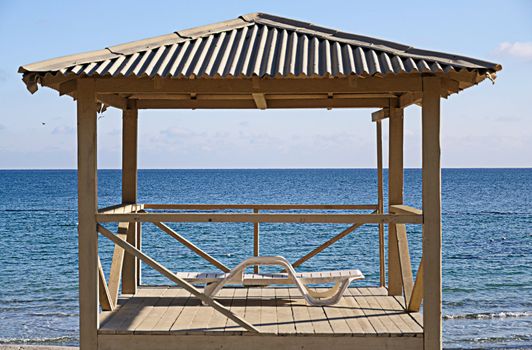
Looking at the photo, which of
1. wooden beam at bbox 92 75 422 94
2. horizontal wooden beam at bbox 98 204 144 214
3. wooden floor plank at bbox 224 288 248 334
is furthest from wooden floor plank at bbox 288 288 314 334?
wooden beam at bbox 92 75 422 94

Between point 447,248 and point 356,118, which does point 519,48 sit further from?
point 447,248

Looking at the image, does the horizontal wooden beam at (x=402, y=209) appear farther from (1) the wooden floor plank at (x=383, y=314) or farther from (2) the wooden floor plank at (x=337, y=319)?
(2) the wooden floor plank at (x=337, y=319)

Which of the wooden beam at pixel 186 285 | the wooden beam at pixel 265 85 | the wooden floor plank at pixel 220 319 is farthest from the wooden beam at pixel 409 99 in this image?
the wooden floor plank at pixel 220 319

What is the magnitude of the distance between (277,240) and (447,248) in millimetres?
7034

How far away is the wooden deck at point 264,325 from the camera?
23.4ft

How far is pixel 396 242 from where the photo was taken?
8938 mm

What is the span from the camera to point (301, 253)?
1211 inches

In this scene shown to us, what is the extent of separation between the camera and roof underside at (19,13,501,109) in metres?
6.65

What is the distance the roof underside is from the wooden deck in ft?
7.37

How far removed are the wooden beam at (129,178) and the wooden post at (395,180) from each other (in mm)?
2878

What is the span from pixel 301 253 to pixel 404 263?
74.0 ft

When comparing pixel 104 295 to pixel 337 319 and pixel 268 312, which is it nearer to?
pixel 268 312

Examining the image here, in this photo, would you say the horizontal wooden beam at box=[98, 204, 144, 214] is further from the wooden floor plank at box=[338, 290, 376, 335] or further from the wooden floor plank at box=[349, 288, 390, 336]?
the wooden floor plank at box=[349, 288, 390, 336]

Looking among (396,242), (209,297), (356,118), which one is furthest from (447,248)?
(356,118)
